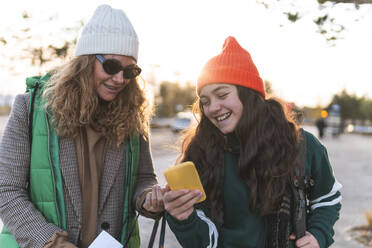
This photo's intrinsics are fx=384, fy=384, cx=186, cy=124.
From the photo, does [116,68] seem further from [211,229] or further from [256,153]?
[211,229]

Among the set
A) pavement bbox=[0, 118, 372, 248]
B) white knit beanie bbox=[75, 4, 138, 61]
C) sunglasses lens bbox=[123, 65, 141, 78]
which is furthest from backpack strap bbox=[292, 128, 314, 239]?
white knit beanie bbox=[75, 4, 138, 61]

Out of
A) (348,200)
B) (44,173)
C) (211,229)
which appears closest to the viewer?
(44,173)

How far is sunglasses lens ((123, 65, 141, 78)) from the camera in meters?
2.20

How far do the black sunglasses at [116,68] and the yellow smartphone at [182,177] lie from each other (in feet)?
2.34

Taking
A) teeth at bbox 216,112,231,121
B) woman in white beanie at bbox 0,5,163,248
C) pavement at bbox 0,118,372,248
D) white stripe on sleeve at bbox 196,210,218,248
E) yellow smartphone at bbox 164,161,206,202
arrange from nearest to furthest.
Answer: yellow smartphone at bbox 164,161,206,202 → woman in white beanie at bbox 0,5,163,248 → white stripe on sleeve at bbox 196,210,218,248 → teeth at bbox 216,112,231,121 → pavement at bbox 0,118,372,248

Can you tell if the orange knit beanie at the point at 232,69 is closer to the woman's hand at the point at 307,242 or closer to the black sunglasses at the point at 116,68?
the black sunglasses at the point at 116,68

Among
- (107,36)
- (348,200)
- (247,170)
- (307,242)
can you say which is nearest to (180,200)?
(247,170)

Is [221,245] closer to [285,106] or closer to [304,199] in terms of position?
[304,199]

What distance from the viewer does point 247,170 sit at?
6.89 ft

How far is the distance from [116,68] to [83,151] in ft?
1.62

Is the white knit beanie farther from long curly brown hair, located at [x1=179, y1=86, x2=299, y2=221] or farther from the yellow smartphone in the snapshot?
the yellow smartphone

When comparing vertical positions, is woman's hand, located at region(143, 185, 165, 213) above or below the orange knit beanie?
below

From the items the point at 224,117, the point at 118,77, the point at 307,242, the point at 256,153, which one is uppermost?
the point at 118,77

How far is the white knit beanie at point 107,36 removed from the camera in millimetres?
2178
